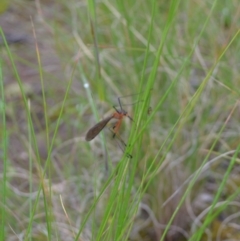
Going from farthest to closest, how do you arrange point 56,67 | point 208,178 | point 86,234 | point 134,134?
point 56,67 < point 208,178 < point 86,234 < point 134,134

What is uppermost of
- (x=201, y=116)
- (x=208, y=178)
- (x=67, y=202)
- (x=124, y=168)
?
(x=124, y=168)

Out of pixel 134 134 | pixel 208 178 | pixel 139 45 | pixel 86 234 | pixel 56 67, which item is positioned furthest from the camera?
pixel 56 67

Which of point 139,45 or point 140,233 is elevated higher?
point 139,45

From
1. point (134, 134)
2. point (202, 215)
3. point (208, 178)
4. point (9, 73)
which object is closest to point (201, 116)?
point (208, 178)

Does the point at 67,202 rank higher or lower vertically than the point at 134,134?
lower

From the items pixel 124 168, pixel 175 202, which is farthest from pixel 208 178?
pixel 124 168

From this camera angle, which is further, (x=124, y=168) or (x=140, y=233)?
(x=140, y=233)

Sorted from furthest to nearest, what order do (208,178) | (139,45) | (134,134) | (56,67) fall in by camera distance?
(56,67), (139,45), (208,178), (134,134)

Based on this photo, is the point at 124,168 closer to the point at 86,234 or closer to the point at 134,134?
the point at 134,134

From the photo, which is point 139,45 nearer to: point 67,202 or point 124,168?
point 67,202
